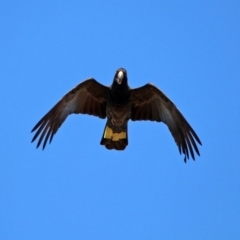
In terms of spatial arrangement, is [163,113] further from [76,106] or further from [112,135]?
[76,106]

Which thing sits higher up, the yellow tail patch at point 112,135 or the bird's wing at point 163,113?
the bird's wing at point 163,113

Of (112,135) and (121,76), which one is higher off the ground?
(121,76)

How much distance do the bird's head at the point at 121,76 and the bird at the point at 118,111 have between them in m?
0.23

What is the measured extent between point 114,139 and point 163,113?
167cm

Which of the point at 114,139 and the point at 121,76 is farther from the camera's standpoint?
the point at 114,139

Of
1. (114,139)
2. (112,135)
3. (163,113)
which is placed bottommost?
(114,139)

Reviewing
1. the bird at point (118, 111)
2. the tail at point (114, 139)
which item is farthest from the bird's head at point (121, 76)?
the tail at point (114, 139)

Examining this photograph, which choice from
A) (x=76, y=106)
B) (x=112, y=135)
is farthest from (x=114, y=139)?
(x=76, y=106)

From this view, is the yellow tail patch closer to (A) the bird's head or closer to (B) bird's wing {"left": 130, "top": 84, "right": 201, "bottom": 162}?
(B) bird's wing {"left": 130, "top": 84, "right": 201, "bottom": 162}

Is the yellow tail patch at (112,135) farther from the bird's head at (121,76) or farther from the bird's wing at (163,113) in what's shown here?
the bird's head at (121,76)

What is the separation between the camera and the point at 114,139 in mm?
15117

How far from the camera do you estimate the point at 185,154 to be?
1572 cm

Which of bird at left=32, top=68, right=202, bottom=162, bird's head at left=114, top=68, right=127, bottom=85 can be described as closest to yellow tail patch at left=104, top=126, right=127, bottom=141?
bird at left=32, top=68, right=202, bottom=162

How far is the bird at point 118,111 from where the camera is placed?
15094 millimetres
